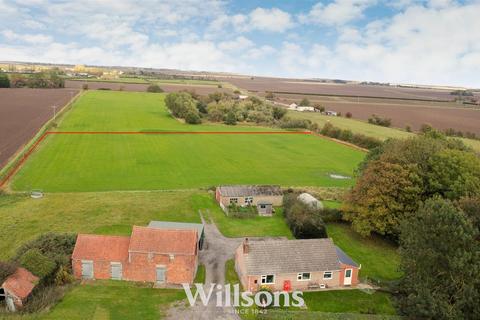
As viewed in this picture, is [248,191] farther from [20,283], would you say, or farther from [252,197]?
[20,283]

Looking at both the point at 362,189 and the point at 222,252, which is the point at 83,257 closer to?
the point at 222,252

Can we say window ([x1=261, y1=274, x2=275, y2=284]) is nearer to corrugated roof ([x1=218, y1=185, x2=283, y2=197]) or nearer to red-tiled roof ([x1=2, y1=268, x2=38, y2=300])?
red-tiled roof ([x1=2, y1=268, x2=38, y2=300])

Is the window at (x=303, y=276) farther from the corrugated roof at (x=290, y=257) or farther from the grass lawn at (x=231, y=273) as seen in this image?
the grass lawn at (x=231, y=273)

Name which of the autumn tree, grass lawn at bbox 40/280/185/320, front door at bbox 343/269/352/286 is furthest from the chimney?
the autumn tree

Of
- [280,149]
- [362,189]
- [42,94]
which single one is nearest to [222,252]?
[362,189]

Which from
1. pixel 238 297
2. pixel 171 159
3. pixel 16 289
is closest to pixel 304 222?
pixel 238 297

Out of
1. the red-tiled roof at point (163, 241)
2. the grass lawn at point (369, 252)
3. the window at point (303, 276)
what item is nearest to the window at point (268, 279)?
the window at point (303, 276)
